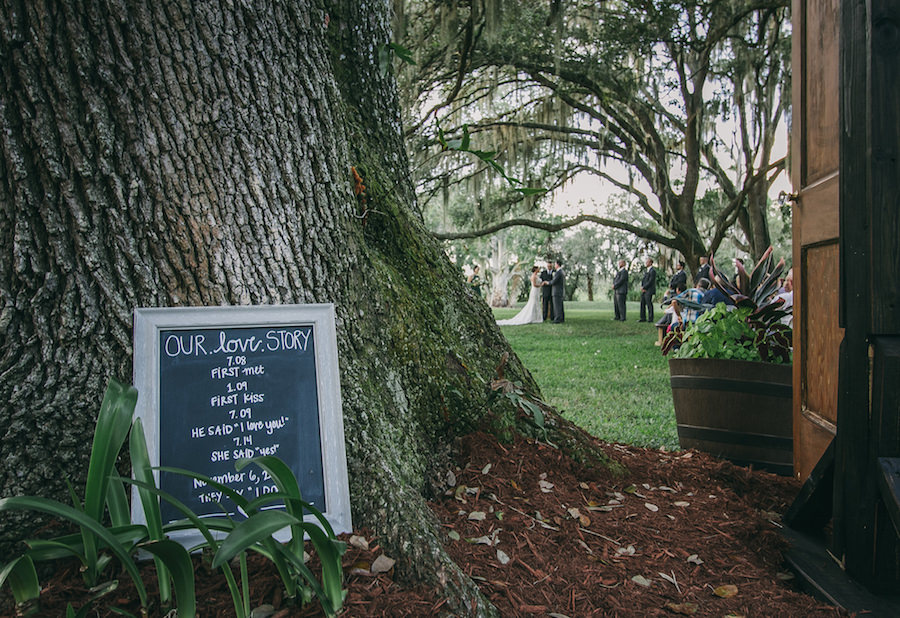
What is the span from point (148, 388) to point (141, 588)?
0.50 meters

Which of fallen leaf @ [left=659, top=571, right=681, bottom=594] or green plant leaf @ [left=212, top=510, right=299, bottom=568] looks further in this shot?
fallen leaf @ [left=659, top=571, right=681, bottom=594]

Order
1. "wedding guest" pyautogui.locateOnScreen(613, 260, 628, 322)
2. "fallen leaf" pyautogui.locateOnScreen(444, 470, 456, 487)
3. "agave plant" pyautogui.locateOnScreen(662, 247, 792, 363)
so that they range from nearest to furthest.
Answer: "fallen leaf" pyautogui.locateOnScreen(444, 470, 456, 487) < "agave plant" pyautogui.locateOnScreen(662, 247, 792, 363) < "wedding guest" pyautogui.locateOnScreen(613, 260, 628, 322)

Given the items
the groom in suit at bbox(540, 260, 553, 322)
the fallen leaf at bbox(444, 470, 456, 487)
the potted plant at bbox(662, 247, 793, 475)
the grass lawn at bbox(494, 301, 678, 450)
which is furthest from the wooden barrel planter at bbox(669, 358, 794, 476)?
the groom in suit at bbox(540, 260, 553, 322)

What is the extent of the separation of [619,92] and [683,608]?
11.8 m

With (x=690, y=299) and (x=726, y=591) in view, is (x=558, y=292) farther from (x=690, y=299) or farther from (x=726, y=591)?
(x=726, y=591)

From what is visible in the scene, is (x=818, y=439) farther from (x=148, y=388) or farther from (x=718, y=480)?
(x=148, y=388)

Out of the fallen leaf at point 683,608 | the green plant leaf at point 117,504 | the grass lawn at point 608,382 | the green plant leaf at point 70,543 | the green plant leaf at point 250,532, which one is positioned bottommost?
the grass lawn at point 608,382

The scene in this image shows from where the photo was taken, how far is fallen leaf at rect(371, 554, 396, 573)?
1.62 meters

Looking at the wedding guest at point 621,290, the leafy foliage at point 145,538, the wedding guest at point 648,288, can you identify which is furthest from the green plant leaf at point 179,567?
the wedding guest at point 621,290

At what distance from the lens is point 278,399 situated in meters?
1.80

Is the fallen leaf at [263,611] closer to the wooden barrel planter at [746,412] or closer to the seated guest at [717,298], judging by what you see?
the wooden barrel planter at [746,412]

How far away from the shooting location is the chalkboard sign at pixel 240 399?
5.43 feet

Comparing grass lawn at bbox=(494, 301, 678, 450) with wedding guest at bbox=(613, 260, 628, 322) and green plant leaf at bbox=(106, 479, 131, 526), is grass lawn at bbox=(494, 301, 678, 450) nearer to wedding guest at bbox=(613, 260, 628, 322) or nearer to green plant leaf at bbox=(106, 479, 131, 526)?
green plant leaf at bbox=(106, 479, 131, 526)

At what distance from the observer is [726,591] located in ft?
6.40
